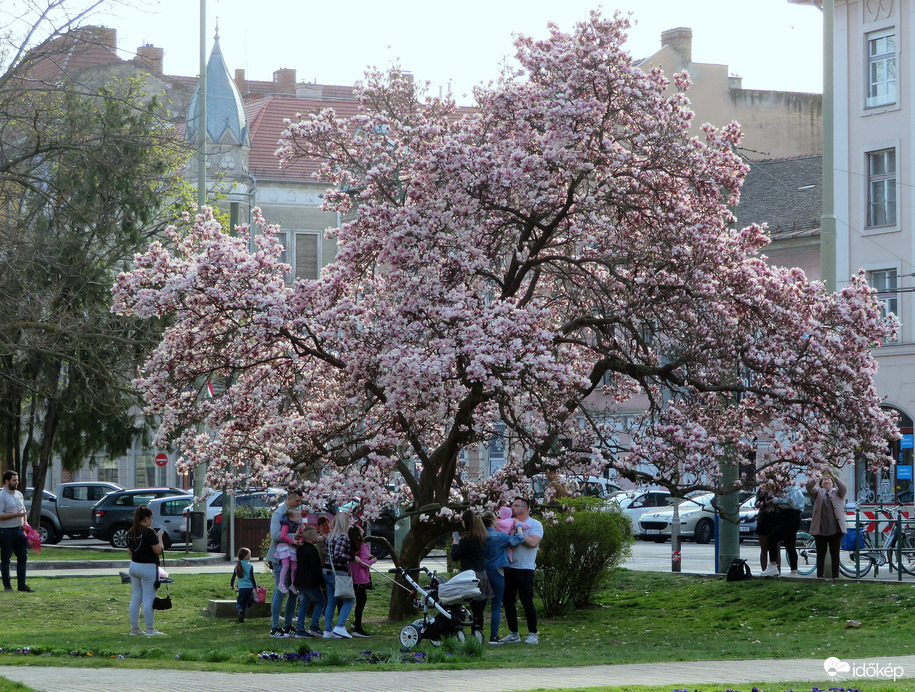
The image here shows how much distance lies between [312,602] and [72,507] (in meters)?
23.2

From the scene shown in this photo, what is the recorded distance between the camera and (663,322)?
17594 mm

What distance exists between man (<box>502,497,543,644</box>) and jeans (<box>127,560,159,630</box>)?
4.22 m

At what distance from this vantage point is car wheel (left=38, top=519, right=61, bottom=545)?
38.6m

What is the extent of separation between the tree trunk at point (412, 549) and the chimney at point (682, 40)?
43.6 m

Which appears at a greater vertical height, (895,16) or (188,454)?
(895,16)

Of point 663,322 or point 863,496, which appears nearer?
point 663,322

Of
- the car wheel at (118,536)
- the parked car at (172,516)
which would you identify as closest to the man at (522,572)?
the parked car at (172,516)

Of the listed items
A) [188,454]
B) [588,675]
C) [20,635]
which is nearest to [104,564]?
[188,454]

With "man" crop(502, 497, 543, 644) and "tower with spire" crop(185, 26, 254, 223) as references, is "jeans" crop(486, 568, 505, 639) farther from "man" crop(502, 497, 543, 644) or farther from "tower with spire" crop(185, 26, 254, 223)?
"tower with spire" crop(185, 26, 254, 223)

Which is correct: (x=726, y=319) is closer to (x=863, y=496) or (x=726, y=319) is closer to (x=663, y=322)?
(x=663, y=322)

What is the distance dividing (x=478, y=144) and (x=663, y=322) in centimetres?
334

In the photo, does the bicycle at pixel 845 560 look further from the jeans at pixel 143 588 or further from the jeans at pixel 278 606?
the jeans at pixel 143 588

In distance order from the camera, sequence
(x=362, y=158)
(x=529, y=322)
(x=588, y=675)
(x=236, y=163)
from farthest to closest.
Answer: (x=236, y=163) < (x=362, y=158) < (x=529, y=322) < (x=588, y=675)

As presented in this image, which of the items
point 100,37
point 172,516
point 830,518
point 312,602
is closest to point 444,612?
point 312,602
